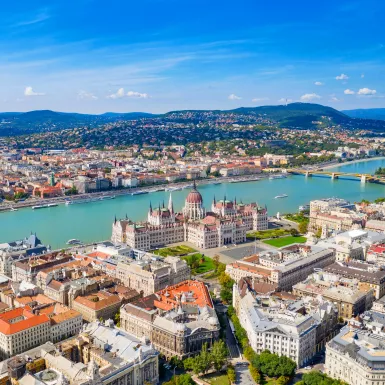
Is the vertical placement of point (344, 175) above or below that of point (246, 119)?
below

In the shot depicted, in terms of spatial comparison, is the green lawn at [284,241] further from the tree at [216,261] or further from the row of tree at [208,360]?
the row of tree at [208,360]

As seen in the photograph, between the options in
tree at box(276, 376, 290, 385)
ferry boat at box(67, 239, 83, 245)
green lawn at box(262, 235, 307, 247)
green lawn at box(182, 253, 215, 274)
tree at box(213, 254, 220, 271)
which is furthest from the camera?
green lawn at box(262, 235, 307, 247)

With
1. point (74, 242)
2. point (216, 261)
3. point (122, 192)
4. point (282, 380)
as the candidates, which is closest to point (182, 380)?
point (282, 380)

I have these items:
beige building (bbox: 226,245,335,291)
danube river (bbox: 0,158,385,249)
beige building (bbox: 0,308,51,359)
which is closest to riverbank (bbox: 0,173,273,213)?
danube river (bbox: 0,158,385,249)

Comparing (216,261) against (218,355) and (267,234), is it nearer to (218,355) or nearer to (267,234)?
(267,234)

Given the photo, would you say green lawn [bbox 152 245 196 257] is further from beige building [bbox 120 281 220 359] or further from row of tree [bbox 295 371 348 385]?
row of tree [bbox 295 371 348 385]
